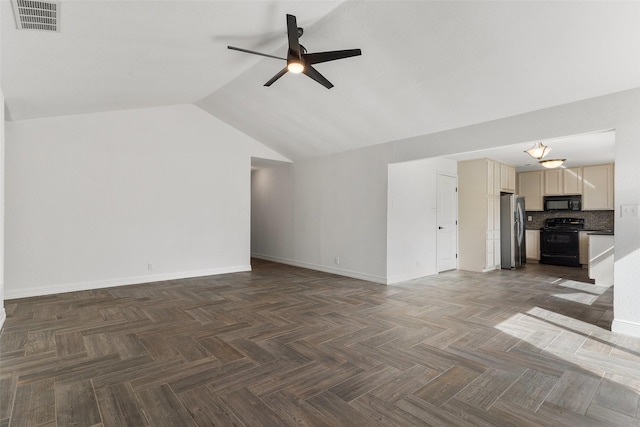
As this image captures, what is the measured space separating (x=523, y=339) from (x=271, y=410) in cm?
234

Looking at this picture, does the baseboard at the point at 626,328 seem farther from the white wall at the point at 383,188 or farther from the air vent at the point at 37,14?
the air vent at the point at 37,14

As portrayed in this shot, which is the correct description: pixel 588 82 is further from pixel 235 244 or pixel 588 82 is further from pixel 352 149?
pixel 235 244

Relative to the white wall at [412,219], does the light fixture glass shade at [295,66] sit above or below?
above

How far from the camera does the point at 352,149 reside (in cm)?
585

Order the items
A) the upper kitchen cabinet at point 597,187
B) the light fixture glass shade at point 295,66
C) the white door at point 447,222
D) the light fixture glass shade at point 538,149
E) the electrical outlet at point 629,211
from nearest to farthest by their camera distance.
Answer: the light fixture glass shade at point 295,66, the electrical outlet at point 629,211, the light fixture glass shade at point 538,149, the white door at point 447,222, the upper kitchen cabinet at point 597,187

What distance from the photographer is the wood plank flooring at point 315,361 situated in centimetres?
188

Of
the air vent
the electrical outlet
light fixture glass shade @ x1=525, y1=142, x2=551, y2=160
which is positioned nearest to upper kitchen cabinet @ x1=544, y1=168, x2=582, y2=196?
light fixture glass shade @ x1=525, y1=142, x2=551, y2=160

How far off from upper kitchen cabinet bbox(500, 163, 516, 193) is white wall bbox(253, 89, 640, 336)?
3252mm

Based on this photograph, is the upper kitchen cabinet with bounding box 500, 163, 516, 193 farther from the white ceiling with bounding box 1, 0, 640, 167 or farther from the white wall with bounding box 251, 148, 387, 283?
the white ceiling with bounding box 1, 0, 640, 167

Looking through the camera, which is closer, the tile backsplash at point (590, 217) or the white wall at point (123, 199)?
the white wall at point (123, 199)

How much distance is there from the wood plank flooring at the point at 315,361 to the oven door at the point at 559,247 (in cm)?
321

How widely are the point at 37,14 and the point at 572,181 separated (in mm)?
9010

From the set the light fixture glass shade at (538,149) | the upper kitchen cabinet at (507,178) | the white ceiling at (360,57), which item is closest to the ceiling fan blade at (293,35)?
the white ceiling at (360,57)

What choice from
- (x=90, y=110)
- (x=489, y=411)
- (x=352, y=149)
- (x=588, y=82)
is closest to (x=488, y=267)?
(x=352, y=149)
